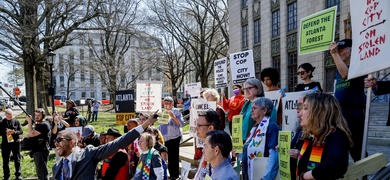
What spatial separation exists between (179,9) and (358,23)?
102 feet

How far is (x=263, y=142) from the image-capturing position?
139 inches

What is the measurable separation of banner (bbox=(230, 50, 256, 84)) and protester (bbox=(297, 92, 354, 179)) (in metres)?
3.94

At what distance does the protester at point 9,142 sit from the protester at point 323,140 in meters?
8.21

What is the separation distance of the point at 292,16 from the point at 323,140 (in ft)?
61.1

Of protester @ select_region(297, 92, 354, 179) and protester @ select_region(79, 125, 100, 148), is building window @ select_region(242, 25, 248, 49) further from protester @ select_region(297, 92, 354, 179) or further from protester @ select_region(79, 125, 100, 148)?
protester @ select_region(297, 92, 354, 179)

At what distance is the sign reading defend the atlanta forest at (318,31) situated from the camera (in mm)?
4227

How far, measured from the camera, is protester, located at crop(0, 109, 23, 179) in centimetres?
840

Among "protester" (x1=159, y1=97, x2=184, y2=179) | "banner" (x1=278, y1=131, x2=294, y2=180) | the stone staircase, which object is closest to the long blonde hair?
"banner" (x1=278, y1=131, x2=294, y2=180)

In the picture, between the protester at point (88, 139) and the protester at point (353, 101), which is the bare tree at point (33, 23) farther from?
the protester at point (353, 101)

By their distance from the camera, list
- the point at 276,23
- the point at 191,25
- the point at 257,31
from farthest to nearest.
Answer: the point at 191,25, the point at 257,31, the point at 276,23

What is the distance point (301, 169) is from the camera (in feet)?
8.73

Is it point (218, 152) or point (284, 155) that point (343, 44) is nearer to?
point (284, 155)

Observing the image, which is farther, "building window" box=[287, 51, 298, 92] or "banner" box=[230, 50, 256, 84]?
"building window" box=[287, 51, 298, 92]

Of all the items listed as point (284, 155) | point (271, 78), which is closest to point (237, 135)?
point (284, 155)
